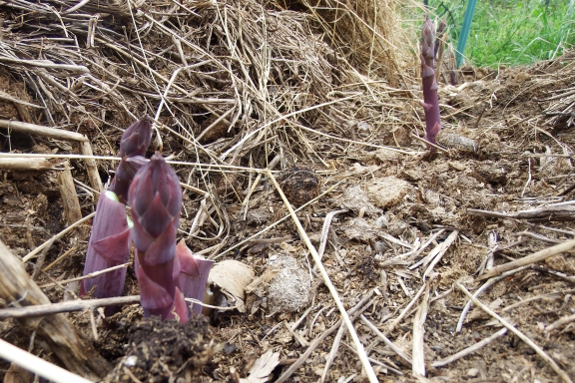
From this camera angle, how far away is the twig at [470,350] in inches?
37.6

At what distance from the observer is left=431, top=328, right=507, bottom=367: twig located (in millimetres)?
956

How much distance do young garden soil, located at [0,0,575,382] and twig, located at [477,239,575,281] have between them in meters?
0.04

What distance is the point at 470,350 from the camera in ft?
3.21

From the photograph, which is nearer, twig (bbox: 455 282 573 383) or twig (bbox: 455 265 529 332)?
twig (bbox: 455 282 573 383)

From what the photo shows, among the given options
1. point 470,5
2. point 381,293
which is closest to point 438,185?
point 381,293

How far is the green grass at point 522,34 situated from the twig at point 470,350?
4.04 meters

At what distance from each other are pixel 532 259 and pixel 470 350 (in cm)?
33

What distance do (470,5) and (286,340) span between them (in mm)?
4287

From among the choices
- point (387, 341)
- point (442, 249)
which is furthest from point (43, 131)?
point (442, 249)

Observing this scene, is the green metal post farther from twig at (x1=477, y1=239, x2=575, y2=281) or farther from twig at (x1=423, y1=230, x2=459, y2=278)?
twig at (x1=477, y1=239, x2=575, y2=281)

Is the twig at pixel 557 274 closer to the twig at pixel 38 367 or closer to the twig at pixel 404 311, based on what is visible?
the twig at pixel 404 311

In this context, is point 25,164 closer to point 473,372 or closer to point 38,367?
point 38,367

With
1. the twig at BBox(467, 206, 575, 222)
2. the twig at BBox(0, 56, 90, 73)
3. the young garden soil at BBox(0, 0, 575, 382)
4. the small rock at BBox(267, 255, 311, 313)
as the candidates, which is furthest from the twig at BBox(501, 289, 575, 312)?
the twig at BBox(0, 56, 90, 73)

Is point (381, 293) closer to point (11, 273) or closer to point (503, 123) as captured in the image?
point (11, 273)
